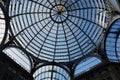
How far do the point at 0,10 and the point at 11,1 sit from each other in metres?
3.39

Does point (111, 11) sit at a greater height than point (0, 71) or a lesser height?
greater

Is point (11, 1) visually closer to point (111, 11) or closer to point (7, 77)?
point (7, 77)

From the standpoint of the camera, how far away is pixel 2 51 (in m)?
49.8

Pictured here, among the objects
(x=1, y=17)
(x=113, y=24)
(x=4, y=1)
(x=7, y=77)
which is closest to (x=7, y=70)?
(x=7, y=77)

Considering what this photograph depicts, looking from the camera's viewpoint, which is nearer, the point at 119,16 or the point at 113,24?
the point at 119,16

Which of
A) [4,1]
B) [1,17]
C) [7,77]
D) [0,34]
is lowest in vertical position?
[7,77]

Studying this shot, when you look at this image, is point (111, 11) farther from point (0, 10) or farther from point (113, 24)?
point (0, 10)

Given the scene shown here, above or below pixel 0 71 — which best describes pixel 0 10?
above

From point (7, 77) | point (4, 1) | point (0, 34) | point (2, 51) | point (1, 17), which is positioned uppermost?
point (4, 1)

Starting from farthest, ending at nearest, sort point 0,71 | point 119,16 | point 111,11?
point 0,71 < point 111,11 < point 119,16

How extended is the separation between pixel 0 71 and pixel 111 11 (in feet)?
82.6

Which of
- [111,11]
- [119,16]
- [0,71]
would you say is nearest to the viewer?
[119,16]

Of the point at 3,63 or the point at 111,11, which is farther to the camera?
the point at 3,63

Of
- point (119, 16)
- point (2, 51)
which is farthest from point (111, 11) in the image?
point (2, 51)
